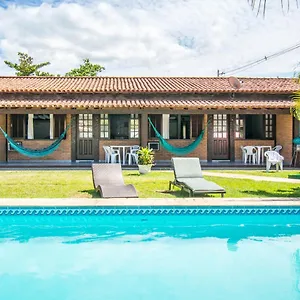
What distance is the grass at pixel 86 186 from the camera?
35.0 feet

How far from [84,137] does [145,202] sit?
10.9m

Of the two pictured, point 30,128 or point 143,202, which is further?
point 30,128

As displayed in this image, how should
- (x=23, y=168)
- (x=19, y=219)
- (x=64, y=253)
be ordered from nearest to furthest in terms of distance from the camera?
(x=64, y=253), (x=19, y=219), (x=23, y=168)

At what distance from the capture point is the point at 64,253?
754cm

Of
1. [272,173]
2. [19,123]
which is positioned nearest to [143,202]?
[272,173]

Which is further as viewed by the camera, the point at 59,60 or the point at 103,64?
the point at 103,64

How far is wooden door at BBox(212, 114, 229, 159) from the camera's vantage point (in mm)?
20031

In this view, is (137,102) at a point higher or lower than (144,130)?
higher

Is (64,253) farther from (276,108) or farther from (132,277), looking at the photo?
(276,108)

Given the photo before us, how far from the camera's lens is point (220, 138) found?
20094mm

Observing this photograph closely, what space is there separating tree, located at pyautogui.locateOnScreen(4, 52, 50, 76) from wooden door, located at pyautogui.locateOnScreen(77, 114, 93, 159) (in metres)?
28.6

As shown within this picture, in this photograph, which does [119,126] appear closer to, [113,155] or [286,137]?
[113,155]

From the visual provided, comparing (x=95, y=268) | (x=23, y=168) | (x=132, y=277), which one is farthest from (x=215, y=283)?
(x=23, y=168)

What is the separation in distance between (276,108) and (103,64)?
1350 inches
